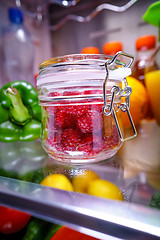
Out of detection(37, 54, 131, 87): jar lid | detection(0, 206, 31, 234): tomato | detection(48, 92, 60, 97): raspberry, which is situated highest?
detection(37, 54, 131, 87): jar lid

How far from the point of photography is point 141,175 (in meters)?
0.31

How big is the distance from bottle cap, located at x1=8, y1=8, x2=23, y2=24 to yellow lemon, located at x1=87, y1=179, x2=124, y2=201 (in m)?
0.82

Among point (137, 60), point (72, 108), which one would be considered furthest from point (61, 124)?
point (137, 60)

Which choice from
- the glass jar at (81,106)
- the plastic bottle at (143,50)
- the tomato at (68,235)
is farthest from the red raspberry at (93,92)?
the plastic bottle at (143,50)

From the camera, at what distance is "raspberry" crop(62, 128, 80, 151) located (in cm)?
33

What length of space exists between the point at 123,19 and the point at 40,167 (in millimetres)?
649

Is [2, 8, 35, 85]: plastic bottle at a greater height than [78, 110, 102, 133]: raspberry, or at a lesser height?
greater

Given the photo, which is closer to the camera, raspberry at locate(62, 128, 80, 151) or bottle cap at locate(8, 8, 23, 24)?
raspberry at locate(62, 128, 80, 151)

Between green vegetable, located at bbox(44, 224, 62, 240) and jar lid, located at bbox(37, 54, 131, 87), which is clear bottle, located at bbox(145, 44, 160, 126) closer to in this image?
jar lid, located at bbox(37, 54, 131, 87)

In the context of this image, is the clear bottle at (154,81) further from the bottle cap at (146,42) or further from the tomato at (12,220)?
the tomato at (12,220)

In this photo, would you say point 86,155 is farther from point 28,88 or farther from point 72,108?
point 28,88

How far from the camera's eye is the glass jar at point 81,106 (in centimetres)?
32

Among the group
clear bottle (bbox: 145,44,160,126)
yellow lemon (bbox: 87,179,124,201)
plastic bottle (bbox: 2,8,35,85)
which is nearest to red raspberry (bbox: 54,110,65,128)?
yellow lemon (bbox: 87,179,124,201)

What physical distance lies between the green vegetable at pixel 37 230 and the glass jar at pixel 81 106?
11cm
